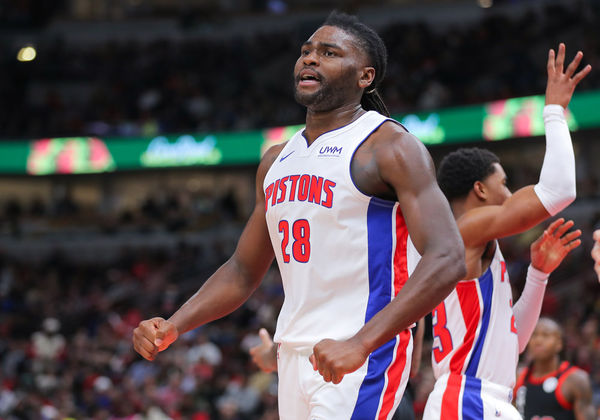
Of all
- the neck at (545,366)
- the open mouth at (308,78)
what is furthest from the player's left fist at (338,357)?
the neck at (545,366)

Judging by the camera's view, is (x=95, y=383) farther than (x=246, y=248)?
Yes

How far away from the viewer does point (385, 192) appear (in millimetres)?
2969

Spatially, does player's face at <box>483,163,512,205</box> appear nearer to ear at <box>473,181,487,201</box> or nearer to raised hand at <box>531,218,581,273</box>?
ear at <box>473,181,487,201</box>

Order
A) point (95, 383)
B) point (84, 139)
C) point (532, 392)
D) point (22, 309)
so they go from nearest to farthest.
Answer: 1. point (532, 392)
2. point (95, 383)
3. point (22, 309)
4. point (84, 139)

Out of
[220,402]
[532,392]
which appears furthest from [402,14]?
[532,392]

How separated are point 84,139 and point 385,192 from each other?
21498 millimetres

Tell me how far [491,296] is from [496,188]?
0.55 meters

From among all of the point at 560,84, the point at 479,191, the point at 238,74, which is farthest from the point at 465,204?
the point at 238,74

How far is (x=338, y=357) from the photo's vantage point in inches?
101

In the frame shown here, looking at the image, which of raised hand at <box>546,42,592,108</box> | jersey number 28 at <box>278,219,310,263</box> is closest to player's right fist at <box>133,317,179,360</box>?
jersey number 28 at <box>278,219,310,263</box>

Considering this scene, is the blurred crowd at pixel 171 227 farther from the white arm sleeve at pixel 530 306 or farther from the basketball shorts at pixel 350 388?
the basketball shorts at pixel 350 388

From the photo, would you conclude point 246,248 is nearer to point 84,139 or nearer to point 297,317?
point 297,317

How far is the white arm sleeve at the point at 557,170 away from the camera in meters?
3.64

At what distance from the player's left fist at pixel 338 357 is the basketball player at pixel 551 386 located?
3.55m
